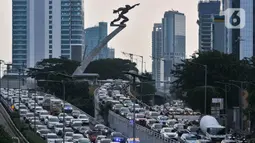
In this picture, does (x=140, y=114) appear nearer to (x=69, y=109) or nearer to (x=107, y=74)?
(x=69, y=109)

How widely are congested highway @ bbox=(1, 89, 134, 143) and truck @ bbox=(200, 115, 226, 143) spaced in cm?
595

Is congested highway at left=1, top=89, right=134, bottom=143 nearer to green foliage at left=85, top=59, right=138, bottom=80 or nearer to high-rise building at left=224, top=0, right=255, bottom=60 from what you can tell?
green foliage at left=85, top=59, right=138, bottom=80

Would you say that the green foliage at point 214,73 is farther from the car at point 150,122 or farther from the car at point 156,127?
the car at point 156,127

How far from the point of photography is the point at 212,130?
5844 centimetres

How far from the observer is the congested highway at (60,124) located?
54375 mm

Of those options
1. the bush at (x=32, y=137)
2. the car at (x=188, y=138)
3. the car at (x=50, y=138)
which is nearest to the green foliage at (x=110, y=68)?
the bush at (x=32, y=137)

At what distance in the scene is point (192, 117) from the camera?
8094 centimetres

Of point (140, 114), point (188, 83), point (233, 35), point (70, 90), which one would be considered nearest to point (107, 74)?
point (233, 35)

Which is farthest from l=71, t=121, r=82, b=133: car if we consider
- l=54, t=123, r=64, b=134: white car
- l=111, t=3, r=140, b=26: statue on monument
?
l=111, t=3, r=140, b=26: statue on monument

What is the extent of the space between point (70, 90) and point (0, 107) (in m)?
27.1

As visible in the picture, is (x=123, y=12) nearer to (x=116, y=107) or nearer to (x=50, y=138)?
(x=116, y=107)

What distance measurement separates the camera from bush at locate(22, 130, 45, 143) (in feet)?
167

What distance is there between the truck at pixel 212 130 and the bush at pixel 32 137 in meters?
11.5

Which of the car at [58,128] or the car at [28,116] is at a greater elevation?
the car at [28,116]
